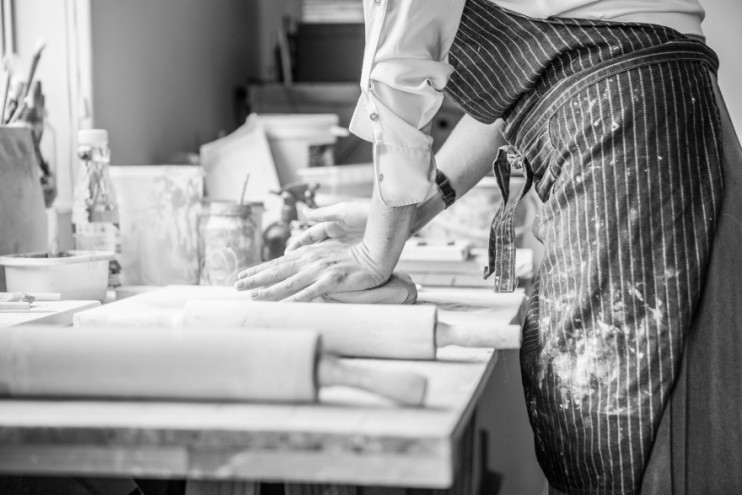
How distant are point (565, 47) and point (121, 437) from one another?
0.75 m

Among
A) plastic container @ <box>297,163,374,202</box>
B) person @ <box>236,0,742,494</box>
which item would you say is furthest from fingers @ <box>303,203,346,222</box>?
plastic container @ <box>297,163,374,202</box>

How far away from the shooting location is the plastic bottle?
1.67 m

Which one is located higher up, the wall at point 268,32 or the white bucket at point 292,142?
the wall at point 268,32

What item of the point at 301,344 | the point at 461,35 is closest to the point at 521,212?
the point at 461,35

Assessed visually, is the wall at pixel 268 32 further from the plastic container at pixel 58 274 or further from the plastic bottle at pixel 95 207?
the plastic container at pixel 58 274

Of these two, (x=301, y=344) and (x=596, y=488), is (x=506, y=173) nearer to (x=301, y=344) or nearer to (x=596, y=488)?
(x=596, y=488)

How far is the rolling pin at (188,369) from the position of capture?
786 millimetres

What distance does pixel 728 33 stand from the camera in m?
1.91

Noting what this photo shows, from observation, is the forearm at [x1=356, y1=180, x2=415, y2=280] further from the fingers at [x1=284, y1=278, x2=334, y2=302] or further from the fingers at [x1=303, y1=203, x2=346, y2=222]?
the fingers at [x1=303, y1=203, x2=346, y2=222]

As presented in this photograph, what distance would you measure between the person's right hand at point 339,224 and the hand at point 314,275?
10 centimetres

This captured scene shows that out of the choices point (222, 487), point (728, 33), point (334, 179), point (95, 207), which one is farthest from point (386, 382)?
point (334, 179)

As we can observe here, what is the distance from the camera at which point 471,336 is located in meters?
0.96

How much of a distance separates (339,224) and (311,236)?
0.17 feet

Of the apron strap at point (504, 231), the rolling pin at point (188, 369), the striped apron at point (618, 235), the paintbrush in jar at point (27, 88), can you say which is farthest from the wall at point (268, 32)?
the rolling pin at point (188, 369)
